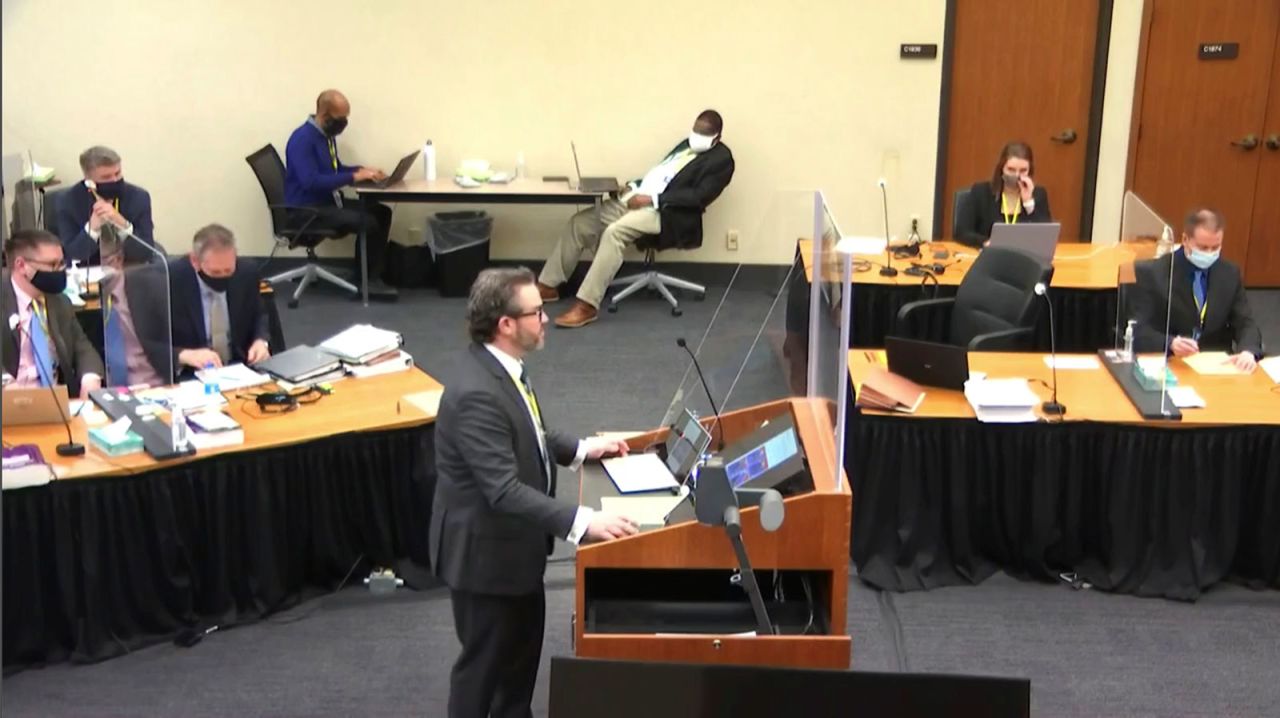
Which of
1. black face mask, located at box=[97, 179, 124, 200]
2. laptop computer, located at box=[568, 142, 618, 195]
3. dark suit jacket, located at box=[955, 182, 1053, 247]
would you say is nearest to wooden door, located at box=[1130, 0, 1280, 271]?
dark suit jacket, located at box=[955, 182, 1053, 247]

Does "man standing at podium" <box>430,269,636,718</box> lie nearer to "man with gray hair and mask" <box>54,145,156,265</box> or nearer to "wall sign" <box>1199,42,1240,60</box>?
"man with gray hair and mask" <box>54,145,156,265</box>

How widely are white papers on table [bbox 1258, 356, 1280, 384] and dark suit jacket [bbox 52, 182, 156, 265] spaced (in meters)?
5.14

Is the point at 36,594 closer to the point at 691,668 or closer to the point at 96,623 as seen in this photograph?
the point at 96,623

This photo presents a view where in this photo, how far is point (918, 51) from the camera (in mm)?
8164

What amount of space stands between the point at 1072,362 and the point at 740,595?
2.27 metres

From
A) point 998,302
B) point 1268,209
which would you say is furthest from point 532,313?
point 1268,209

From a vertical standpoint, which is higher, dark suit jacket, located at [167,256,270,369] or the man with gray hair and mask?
the man with gray hair and mask

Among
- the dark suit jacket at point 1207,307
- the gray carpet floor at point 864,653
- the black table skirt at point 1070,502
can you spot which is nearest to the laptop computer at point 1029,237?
the dark suit jacket at point 1207,307

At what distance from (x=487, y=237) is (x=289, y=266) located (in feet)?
4.68

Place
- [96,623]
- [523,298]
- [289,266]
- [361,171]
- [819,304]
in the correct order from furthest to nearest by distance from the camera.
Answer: [289,266] → [361,171] → [96,623] → [819,304] → [523,298]

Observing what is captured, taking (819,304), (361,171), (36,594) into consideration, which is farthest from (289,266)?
(819,304)

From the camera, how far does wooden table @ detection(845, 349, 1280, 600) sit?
4.20 metres

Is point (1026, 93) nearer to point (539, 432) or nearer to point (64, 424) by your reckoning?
point (539, 432)

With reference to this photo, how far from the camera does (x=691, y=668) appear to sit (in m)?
1.40
